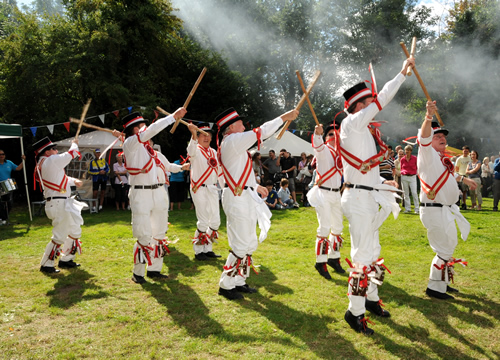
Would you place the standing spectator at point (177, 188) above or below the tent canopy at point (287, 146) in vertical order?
below

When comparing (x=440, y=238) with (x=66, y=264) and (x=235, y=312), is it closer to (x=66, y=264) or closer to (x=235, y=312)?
(x=235, y=312)

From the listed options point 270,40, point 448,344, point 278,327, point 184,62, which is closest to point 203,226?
point 278,327

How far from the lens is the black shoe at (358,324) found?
13.5ft

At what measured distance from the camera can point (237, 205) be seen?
16.7 ft

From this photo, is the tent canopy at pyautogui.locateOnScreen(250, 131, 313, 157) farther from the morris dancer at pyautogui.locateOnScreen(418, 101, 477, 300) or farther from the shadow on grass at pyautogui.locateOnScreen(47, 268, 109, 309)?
the morris dancer at pyautogui.locateOnScreen(418, 101, 477, 300)

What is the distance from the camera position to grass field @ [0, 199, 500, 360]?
3.82 meters

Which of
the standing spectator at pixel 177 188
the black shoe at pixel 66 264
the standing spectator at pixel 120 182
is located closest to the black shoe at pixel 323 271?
the black shoe at pixel 66 264

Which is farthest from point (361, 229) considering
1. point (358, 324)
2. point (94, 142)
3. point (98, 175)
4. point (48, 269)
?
point (94, 142)

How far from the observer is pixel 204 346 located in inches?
153

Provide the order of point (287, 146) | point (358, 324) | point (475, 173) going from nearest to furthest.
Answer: point (358, 324), point (475, 173), point (287, 146)

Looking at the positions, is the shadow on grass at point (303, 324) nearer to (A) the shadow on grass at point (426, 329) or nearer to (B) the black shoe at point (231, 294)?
(B) the black shoe at point (231, 294)

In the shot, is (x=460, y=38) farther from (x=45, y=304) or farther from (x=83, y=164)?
(x=45, y=304)

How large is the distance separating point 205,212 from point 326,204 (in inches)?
98.8

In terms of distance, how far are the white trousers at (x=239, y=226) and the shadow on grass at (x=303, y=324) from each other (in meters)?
0.53
